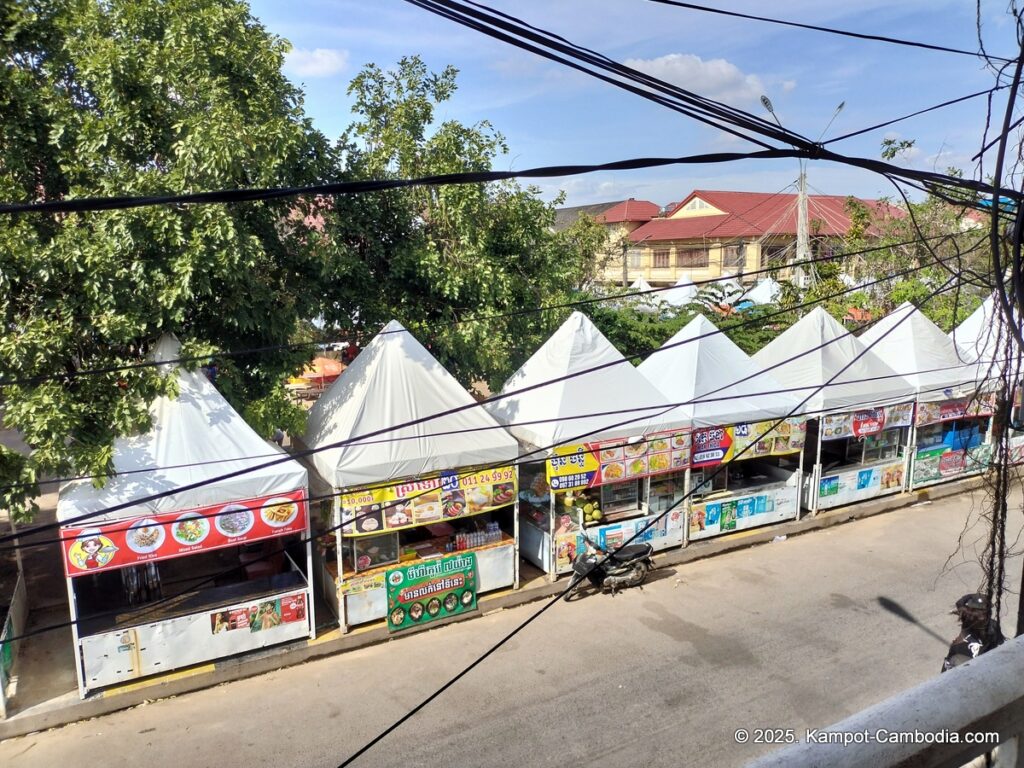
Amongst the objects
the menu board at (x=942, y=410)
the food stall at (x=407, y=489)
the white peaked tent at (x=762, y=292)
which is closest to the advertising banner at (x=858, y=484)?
the menu board at (x=942, y=410)

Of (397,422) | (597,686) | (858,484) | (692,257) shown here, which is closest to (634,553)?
(597,686)

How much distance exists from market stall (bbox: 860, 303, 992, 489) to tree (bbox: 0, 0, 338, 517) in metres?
12.8

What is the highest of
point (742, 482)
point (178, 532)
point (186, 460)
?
point (186, 460)

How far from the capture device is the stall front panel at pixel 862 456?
15.2 meters

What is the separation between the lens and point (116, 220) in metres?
8.95

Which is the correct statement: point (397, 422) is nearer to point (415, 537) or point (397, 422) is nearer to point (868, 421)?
point (415, 537)

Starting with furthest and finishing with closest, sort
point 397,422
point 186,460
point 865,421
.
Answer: point 865,421, point 397,422, point 186,460

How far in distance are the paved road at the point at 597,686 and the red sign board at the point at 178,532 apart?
6.02 feet

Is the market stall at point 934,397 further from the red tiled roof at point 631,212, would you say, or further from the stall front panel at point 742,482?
the red tiled roof at point 631,212

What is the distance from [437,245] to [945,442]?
12.3 meters

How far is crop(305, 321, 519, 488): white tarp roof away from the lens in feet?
34.0

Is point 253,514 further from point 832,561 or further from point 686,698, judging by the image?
point 832,561

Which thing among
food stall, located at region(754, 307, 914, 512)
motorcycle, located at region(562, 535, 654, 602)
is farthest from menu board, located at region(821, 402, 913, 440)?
motorcycle, located at region(562, 535, 654, 602)

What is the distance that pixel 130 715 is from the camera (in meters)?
8.80
